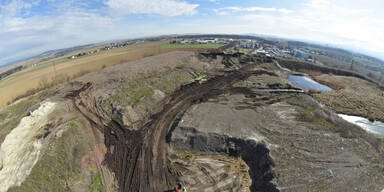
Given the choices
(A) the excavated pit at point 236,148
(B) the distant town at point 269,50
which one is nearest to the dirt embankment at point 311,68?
(B) the distant town at point 269,50

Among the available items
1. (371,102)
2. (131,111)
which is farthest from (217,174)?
→ (371,102)

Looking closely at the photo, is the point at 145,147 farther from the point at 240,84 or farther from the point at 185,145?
the point at 240,84

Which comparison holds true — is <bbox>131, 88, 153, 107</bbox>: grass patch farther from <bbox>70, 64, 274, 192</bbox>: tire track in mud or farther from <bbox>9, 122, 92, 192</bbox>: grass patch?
<bbox>9, 122, 92, 192</bbox>: grass patch

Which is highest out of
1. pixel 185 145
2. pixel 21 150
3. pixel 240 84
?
pixel 240 84

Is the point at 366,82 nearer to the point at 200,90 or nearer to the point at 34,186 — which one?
the point at 200,90

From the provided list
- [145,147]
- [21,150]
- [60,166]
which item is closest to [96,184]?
[60,166]
